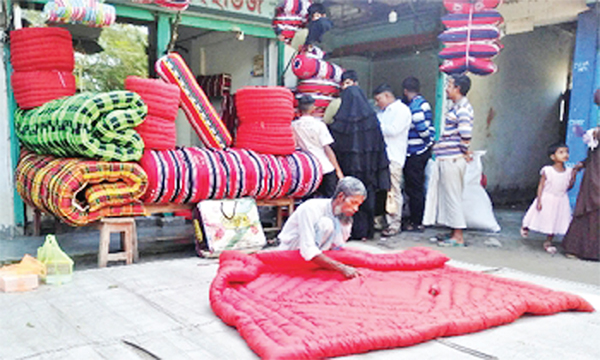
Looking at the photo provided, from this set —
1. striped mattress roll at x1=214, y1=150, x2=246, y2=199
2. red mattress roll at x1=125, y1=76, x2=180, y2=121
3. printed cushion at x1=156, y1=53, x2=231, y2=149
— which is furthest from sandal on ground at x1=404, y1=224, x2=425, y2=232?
red mattress roll at x1=125, y1=76, x2=180, y2=121

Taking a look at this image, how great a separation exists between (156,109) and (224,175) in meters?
0.85

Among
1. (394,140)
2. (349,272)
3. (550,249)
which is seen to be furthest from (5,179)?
(550,249)

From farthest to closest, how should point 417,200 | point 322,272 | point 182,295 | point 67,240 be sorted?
point 417,200
point 67,240
point 322,272
point 182,295

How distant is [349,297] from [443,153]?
2936 millimetres

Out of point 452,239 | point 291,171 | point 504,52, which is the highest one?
point 504,52

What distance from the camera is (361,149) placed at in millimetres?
5828

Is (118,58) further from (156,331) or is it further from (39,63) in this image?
(156,331)

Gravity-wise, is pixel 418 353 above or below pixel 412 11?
below

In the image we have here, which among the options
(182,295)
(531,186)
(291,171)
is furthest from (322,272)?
(531,186)

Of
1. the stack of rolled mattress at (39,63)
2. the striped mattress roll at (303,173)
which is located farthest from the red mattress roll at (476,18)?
the stack of rolled mattress at (39,63)

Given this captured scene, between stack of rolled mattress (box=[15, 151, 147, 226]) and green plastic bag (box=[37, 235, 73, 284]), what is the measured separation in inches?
13.7

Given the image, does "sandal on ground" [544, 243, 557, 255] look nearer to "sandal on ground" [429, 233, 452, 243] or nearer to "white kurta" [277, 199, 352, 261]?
"sandal on ground" [429, 233, 452, 243]

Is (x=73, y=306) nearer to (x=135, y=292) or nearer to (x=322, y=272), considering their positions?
(x=135, y=292)

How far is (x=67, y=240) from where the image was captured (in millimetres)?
5219
